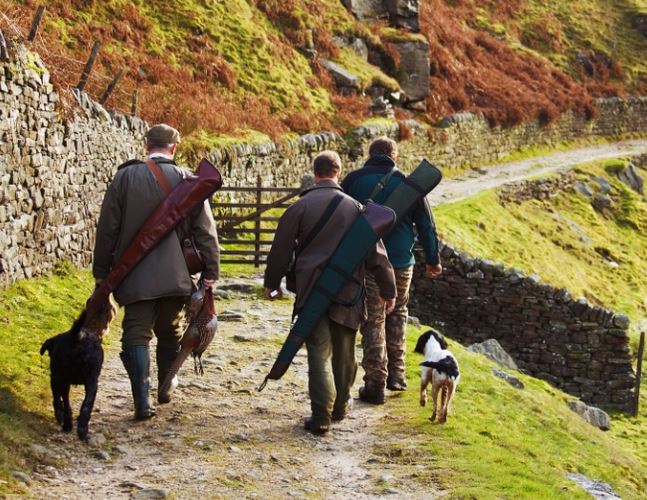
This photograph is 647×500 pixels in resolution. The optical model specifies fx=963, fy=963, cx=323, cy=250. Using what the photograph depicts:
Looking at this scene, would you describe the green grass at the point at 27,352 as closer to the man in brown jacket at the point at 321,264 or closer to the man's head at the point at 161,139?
the man in brown jacket at the point at 321,264

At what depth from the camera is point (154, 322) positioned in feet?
23.9

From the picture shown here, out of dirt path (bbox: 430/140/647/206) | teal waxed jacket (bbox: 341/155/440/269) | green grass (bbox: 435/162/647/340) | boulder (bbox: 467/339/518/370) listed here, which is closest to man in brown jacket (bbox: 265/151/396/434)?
teal waxed jacket (bbox: 341/155/440/269)

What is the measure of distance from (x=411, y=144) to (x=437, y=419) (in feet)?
76.5

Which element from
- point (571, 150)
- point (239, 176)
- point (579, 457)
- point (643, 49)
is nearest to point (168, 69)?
point (239, 176)

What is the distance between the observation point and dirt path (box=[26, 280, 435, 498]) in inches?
244

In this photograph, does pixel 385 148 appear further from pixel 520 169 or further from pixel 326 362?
pixel 520 169

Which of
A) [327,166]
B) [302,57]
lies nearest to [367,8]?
[302,57]

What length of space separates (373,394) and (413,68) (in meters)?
27.7

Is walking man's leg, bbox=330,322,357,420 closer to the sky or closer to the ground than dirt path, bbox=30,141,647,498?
closer to the sky

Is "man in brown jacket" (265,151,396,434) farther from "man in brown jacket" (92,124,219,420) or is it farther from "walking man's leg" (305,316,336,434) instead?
"man in brown jacket" (92,124,219,420)

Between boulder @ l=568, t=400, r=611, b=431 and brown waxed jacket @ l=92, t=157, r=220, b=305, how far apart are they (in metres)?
8.67

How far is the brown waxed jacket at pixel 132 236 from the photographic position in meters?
7.03

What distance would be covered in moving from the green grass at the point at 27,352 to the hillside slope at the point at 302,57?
2769mm

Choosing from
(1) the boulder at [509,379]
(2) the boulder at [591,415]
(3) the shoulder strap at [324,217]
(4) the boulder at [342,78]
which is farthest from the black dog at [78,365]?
(4) the boulder at [342,78]
